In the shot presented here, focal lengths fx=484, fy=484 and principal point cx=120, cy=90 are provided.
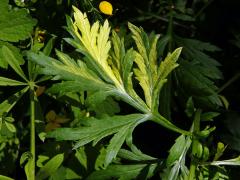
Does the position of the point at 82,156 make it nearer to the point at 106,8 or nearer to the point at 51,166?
the point at 51,166

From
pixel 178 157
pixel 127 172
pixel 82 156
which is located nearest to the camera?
pixel 178 157

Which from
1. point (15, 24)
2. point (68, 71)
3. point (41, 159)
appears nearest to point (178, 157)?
point (68, 71)

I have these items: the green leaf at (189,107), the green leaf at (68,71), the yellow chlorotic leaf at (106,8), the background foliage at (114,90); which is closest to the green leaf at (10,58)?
the background foliage at (114,90)

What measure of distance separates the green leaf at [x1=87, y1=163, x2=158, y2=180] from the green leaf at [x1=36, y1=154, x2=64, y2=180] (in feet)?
0.27

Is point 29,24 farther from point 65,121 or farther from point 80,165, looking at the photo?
point 80,165

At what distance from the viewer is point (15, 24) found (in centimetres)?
116

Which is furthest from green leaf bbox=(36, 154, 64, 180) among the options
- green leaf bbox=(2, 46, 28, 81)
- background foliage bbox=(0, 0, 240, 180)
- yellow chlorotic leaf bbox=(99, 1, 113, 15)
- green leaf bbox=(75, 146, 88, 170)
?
yellow chlorotic leaf bbox=(99, 1, 113, 15)

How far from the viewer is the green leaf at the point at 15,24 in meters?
1.15

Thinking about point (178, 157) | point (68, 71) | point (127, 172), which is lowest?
point (127, 172)

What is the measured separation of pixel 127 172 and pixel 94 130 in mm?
177

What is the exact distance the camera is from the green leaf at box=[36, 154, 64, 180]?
42.2 inches

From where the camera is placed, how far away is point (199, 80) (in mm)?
1255

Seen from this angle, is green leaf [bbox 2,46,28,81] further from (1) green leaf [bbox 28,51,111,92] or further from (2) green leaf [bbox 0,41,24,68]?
(1) green leaf [bbox 28,51,111,92]

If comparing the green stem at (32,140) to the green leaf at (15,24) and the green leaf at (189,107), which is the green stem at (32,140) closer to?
the green leaf at (15,24)
